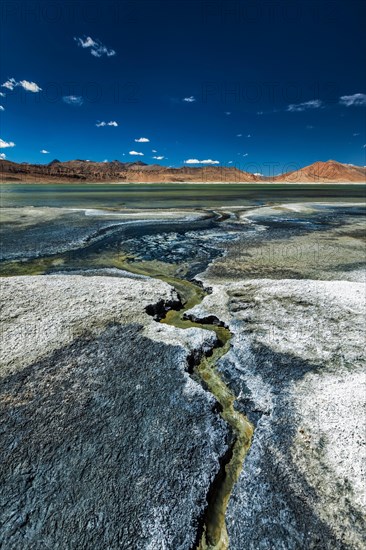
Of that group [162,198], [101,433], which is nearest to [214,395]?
[101,433]

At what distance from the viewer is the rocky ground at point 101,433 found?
9.14ft

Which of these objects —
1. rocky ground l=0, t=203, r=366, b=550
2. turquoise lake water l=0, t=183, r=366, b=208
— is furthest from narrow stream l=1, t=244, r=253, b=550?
turquoise lake water l=0, t=183, r=366, b=208

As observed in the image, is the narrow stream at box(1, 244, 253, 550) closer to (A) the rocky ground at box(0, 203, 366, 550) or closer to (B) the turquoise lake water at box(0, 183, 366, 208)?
(A) the rocky ground at box(0, 203, 366, 550)

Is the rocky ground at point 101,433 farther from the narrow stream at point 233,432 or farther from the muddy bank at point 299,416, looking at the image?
the muddy bank at point 299,416

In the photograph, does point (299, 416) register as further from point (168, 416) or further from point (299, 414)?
point (168, 416)

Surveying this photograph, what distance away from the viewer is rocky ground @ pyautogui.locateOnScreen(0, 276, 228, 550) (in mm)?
2785

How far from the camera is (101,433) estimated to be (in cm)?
365

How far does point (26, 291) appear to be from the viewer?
7.23 meters

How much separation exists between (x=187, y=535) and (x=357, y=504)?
1.69 meters

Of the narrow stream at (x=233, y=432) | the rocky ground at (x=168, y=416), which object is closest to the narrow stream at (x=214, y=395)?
the narrow stream at (x=233, y=432)

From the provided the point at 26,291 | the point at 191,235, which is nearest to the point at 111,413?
the point at 26,291

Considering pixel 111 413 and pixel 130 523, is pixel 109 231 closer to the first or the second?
pixel 111 413

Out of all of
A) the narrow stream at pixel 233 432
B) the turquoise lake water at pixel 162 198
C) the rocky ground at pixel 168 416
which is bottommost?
the narrow stream at pixel 233 432

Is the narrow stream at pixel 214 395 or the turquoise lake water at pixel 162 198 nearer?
the narrow stream at pixel 214 395
